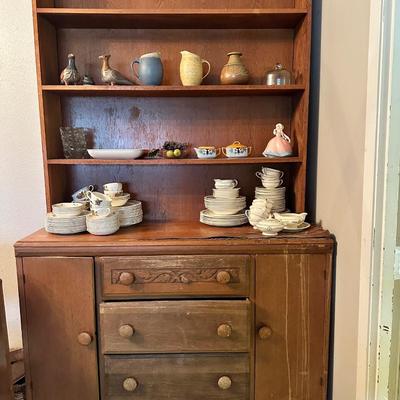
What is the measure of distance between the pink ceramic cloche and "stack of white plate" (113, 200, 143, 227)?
2.03 feet

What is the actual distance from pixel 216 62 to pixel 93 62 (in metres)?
0.58

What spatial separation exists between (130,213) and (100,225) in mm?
195

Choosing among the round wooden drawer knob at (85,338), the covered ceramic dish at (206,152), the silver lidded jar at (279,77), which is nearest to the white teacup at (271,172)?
the covered ceramic dish at (206,152)

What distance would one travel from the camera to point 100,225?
1389mm

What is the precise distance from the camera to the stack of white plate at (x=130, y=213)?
154cm

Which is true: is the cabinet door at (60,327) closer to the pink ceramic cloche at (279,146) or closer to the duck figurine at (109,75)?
the duck figurine at (109,75)

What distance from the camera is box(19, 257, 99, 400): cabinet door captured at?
132 cm

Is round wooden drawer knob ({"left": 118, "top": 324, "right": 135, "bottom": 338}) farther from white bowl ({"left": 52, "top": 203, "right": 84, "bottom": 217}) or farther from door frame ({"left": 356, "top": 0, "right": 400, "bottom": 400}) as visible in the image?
door frame ({"left": 356, "top": 0, "right": 400, "bottom": 400})

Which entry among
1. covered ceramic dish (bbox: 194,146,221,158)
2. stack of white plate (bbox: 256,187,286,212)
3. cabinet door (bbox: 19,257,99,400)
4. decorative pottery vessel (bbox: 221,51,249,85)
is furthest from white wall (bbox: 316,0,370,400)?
cabinet door (bbox: 19,257,99,400)

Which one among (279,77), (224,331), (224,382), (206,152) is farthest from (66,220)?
(279,77)

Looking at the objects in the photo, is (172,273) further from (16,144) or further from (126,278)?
(16,144)

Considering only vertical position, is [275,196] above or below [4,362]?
above

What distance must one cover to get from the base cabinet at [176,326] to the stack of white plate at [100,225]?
0.40 ft

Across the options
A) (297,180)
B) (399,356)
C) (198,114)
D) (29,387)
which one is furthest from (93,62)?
(399,356)
